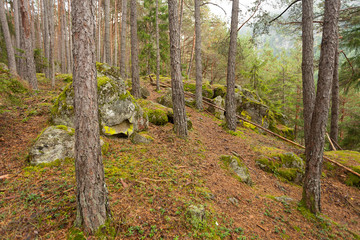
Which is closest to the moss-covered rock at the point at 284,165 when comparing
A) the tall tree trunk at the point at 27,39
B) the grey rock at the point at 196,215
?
the grey rock at the point at 196,215

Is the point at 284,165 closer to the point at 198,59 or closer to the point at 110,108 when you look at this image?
the point at 110,108

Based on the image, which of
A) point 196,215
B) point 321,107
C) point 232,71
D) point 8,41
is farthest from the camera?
point 8,41

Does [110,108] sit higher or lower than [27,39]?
lower

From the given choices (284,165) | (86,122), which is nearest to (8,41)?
(86,122)

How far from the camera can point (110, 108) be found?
17.7 ft

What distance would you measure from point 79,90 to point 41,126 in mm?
4235

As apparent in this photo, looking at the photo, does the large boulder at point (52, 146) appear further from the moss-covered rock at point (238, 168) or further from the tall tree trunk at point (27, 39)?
the tall tree trunk at point (27, 39)

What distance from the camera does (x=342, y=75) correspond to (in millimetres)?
11508

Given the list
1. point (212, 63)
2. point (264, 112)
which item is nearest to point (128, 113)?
point (264, 112)

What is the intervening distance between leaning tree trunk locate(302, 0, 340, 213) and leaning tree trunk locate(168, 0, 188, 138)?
12.4 ft

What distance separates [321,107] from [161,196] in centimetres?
415

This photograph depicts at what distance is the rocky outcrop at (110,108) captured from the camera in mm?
5102

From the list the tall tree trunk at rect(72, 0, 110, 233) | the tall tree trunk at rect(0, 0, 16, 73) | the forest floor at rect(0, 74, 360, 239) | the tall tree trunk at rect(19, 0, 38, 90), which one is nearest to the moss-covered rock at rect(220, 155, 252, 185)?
the forest floor at rect(0, 74, 360, 239)

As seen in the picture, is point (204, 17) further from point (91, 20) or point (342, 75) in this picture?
Answer: point (91, 20)
